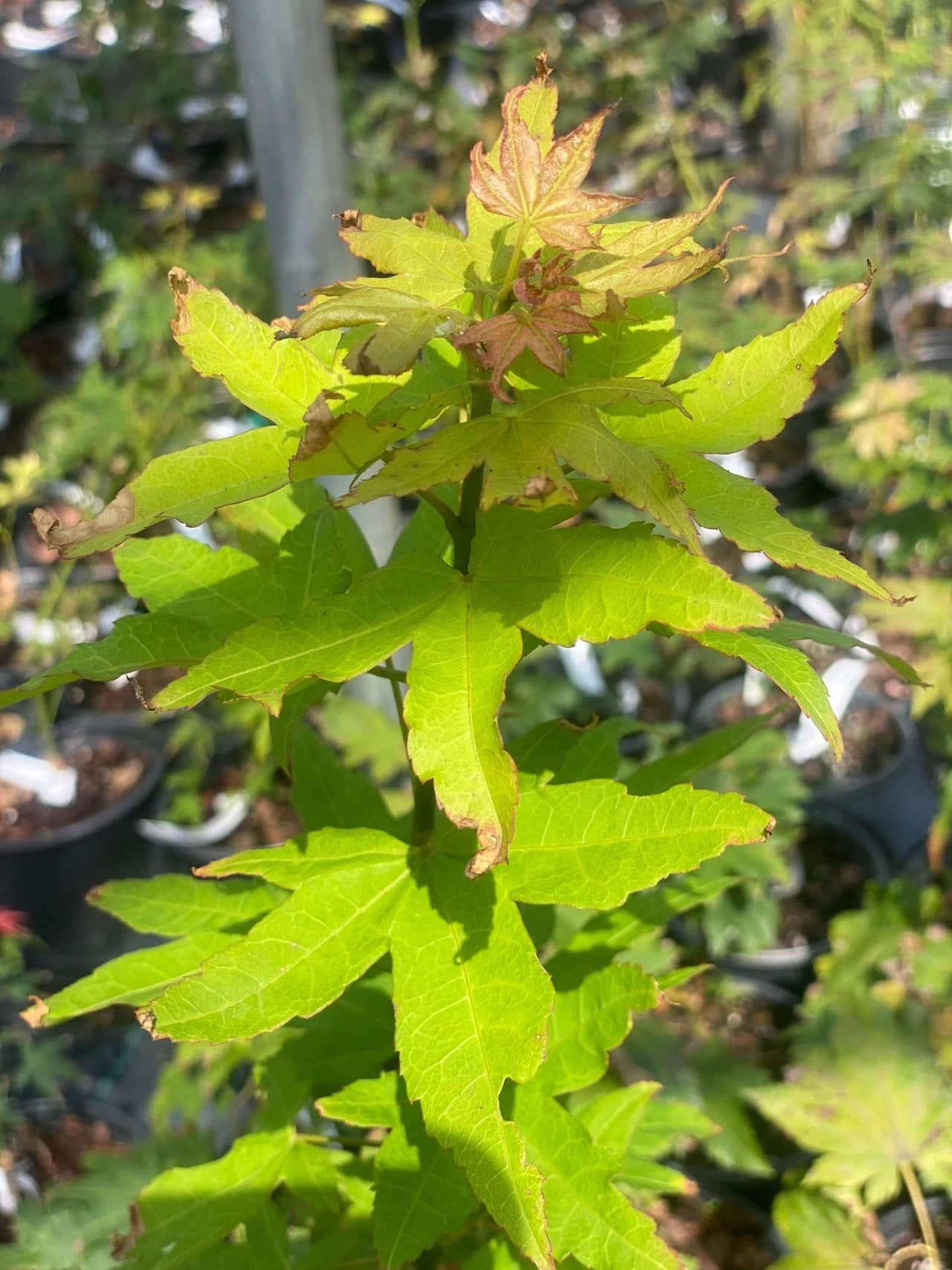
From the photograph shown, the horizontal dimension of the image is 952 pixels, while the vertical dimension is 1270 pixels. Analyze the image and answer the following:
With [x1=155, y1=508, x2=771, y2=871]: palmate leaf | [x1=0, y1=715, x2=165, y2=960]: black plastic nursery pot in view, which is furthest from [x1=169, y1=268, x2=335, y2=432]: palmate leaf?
[x1=0, y1=715, x2=165, y2=960]: black plastic nursery pot

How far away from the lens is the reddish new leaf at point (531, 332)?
0.48 metres

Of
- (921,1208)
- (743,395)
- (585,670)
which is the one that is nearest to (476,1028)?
(743,395)

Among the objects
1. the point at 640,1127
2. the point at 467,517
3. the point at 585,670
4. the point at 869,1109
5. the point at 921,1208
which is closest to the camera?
the point at 467,517

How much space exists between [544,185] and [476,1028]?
0.43m

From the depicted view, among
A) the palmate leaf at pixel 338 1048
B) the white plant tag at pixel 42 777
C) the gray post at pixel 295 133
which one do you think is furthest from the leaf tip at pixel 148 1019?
the white plant tag at pixel 42 777

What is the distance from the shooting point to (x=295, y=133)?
3.95 ft

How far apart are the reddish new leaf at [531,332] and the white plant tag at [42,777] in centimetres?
200

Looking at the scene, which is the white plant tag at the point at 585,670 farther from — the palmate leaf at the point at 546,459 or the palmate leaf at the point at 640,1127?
the palmate leaf at the point at 546,459

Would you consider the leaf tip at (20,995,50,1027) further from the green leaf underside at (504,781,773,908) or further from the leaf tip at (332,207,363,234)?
the leaf tip at (332,207,363,234)

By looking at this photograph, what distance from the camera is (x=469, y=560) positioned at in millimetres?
574

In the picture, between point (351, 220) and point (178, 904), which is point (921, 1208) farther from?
point (351, 220)

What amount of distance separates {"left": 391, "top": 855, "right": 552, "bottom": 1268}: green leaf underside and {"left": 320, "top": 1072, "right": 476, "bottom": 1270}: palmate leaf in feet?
0.35

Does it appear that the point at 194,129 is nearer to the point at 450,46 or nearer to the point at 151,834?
the point at 450,46

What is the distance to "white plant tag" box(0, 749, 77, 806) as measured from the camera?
2.21 m
